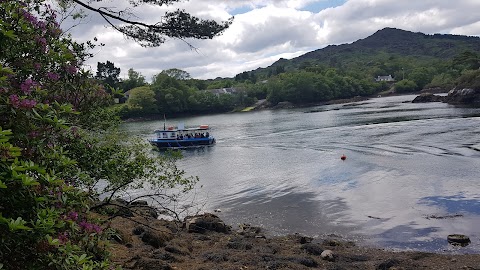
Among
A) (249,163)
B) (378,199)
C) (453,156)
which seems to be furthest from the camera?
(249,163)

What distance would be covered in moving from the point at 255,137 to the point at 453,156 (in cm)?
2742

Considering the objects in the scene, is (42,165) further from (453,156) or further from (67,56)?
(453,156)

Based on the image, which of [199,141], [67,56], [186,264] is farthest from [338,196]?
[199,141]

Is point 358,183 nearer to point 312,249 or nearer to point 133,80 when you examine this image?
point 312,249

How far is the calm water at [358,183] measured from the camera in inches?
788

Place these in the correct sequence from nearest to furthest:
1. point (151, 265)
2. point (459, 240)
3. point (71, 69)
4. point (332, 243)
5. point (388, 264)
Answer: point (71, 69), point (151, 265), point (388, 264), point (459, 240), point (332, 243)

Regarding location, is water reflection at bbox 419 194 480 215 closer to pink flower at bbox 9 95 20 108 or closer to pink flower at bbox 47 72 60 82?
pink flower at bbox 47 72 60 82

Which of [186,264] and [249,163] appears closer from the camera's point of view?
[186,264]

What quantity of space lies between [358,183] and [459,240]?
11.8m

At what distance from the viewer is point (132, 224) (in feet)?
60.7

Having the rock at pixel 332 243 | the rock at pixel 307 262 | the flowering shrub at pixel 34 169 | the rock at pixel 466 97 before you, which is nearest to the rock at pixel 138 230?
the rock at pixel 307 262

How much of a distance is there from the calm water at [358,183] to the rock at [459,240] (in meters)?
0.26

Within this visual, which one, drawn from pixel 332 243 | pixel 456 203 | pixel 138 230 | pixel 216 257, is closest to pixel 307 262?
pixel 216 257

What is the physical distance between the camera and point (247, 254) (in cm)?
1424
